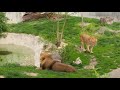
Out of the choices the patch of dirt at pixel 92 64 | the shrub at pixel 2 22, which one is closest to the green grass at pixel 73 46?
the patch of dirt at pixel 92 64

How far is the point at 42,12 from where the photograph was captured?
42.4 ft

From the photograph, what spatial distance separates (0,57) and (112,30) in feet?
8.50

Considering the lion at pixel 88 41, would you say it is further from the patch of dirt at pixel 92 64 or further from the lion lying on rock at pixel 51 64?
the lion lying on rock at pixel 51 64

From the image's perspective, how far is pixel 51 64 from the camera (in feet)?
40.4

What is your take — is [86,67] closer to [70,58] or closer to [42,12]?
[70,58]

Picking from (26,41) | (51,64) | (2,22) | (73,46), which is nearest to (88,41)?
(73,46)

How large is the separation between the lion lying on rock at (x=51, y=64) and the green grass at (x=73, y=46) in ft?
0.61

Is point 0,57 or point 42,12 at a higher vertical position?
point 42,12

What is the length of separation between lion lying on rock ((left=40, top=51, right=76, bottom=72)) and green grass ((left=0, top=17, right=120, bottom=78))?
19cm

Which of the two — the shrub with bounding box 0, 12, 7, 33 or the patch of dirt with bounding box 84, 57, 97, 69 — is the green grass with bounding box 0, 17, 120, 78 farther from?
the shrub with bounding box 0, 12, 7, 33

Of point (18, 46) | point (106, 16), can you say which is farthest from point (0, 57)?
point (106, 16)

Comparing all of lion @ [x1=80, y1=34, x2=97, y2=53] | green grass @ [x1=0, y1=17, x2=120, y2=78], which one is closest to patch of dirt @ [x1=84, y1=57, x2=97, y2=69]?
green grass @ [x1=0, y1=17, x2=120, y2=78]

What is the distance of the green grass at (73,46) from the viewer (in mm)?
11938
